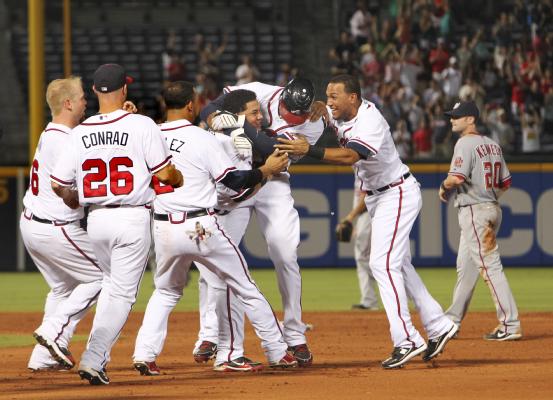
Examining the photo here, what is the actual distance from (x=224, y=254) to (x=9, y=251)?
11632mm

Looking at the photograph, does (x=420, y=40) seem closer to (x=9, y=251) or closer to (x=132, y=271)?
(x=9, y=251)

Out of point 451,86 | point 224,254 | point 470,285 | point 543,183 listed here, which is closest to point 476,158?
point 470,285

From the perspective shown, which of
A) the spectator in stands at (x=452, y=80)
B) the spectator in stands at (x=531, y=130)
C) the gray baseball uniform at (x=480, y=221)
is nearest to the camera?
the gray baseball uniform at (x=480, y=221)

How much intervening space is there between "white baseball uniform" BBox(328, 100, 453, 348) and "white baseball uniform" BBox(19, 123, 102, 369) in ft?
6.62

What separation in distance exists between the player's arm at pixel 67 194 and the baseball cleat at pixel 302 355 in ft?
6.83

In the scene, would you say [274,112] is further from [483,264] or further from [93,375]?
[93,375]

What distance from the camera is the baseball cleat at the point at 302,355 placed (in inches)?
386

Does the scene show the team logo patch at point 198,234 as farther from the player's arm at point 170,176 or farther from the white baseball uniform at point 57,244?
the white baseball uniform at point 57,244

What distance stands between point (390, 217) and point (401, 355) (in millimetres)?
1012

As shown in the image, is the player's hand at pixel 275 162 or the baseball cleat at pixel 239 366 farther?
the baseball cleat at pixel 239 366

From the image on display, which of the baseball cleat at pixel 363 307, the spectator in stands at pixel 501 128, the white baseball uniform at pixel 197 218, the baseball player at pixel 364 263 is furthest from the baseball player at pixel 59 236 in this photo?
the spectator in stands at pixel 501 128

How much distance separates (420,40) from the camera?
26.5 m

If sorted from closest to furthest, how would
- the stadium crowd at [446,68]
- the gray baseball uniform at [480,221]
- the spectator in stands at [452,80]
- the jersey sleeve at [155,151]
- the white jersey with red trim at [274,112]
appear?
the jersey sleeve at [155,151], the white jersey with red trim at [274,112], the gray baseball uniform at [480,221], the stadium crowd at [446,68], the spectator in stands at [452,80]

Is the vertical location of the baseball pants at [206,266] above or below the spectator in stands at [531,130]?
above
